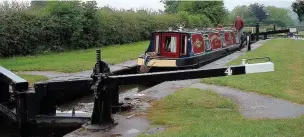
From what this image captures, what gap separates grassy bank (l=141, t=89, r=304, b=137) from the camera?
5.73m

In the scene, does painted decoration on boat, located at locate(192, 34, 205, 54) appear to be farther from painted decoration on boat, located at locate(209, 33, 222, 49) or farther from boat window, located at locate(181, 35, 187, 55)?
painted decoration on boat, located at locate(209, 33, 222, 49)

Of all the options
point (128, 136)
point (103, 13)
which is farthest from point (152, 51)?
point (103, 13)

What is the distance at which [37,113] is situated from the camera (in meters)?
7.41

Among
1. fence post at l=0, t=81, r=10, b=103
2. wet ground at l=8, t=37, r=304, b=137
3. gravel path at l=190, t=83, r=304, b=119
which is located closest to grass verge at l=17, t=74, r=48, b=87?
wet ground at l=8, t=37, r=304, b=137

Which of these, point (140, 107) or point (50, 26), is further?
point (50, 26)

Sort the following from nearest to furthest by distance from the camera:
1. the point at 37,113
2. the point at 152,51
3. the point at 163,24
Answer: the point at 37,113, the point at 152,51, the point at 163,24

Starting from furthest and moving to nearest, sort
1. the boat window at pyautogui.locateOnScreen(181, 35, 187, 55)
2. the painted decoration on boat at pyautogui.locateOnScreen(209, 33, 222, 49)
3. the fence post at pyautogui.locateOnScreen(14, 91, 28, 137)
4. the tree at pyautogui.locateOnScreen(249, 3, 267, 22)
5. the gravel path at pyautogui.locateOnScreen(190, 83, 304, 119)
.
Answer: the tree at pyautogui.locateOnScreen(249, 3, 267, 22) → the painted decoration on boat at pyautogui.locateOnScreen(209, 33, 222, 49) → the boat window at pyautogui.locateOnScreen(181, 35, 187, 55) → the fence post at pyautogui.locateOnScreen(14, 91, 28, 137) → the gravel path at pyautogui.locateOnScreen(190, 83, 304, 119)

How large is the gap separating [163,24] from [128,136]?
26.7 m

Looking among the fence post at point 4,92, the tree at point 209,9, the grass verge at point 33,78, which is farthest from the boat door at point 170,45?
the tree at point 209,9

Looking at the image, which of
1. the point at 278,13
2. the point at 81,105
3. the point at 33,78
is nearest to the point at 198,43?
the point at 81,105

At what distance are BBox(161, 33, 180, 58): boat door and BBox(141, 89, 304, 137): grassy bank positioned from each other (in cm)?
531

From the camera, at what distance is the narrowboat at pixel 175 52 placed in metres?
13.1

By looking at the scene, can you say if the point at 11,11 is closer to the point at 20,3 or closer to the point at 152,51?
the point at 20,3

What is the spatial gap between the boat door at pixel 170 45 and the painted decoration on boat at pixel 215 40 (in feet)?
9.72
